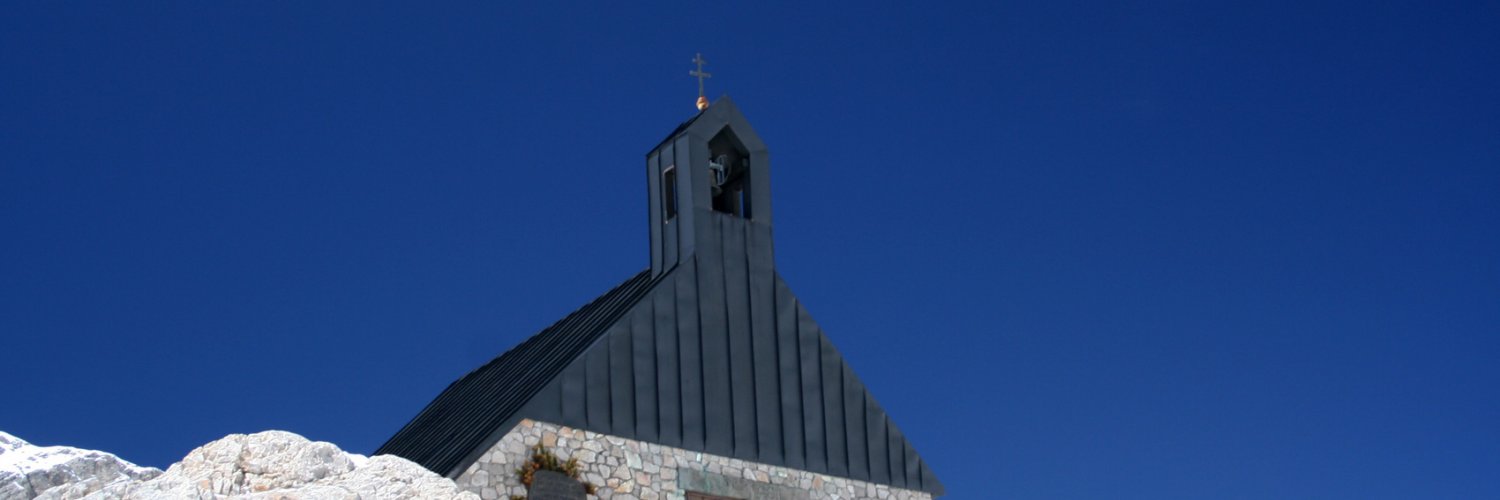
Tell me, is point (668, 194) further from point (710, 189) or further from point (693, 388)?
point (693, 388)

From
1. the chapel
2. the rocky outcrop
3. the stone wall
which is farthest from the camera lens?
the chapel

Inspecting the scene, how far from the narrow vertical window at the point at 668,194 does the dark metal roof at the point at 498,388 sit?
0.94 m

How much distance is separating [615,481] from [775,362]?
4.05 metres

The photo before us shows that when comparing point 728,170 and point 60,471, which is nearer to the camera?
point 60,471

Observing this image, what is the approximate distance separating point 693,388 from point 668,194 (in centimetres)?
404

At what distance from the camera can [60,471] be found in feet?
58.5

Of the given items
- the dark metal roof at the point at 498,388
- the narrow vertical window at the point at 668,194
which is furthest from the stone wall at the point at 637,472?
the narrow vertical window at the point at 668,194

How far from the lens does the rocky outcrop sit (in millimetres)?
17047

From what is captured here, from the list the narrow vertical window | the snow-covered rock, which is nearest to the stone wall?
the narrow vertical window

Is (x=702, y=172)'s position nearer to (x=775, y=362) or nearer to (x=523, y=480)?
(x=775, y=362)

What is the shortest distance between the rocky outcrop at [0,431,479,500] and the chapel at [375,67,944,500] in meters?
9.19

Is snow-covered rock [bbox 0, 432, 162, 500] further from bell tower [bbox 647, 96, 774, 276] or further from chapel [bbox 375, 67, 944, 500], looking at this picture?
bell tower [bbox 647, 96, 774, 276]

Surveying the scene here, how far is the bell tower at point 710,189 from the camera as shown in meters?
31.6

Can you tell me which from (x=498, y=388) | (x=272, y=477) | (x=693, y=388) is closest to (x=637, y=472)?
(x=693, y=388)
